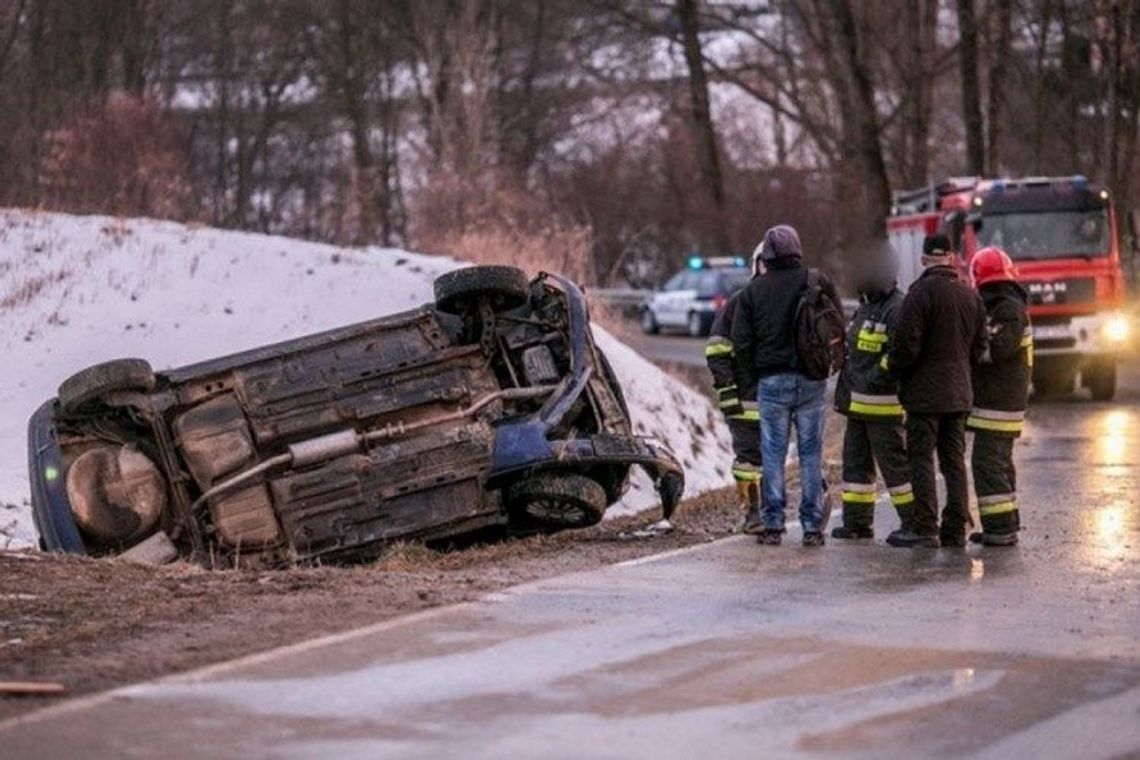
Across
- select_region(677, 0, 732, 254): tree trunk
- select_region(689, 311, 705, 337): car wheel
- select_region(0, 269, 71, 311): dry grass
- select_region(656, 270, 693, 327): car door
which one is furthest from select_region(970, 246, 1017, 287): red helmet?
select_region(677, 0, 732, 254): tree trunk

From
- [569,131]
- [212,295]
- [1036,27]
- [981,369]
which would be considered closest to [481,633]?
[981,369]

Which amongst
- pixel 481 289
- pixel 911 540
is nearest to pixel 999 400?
pixel 911 540

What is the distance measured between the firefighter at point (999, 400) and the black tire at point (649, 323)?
3264cm

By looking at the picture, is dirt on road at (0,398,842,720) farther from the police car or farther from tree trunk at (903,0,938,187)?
tree trunk at (903,0,938,187)

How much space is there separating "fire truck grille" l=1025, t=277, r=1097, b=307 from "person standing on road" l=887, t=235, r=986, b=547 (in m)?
13.7

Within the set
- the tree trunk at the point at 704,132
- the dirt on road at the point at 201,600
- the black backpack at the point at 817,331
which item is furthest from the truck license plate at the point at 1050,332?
the tree trunk at the point at 704,132

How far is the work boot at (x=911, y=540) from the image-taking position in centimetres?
1198

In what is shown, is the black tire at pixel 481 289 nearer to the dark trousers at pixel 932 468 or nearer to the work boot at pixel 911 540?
the dark trousers at pixel 932 468

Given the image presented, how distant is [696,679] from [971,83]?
35.1 meters

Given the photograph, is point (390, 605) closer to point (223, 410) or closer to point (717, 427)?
point (223, 410)

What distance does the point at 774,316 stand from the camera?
1181 cm

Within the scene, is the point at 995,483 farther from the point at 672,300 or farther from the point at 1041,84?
the point at 672,300

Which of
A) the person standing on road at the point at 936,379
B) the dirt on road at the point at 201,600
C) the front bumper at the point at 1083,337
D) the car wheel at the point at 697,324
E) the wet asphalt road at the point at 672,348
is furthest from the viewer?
the car wheel at the point at 697,324

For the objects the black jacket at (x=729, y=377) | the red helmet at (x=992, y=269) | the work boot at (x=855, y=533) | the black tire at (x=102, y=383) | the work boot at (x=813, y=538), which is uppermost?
the red helmet at (x=992, y=269)
